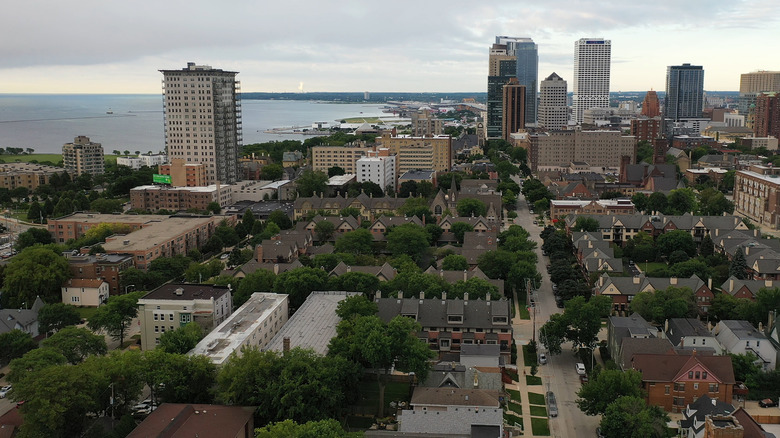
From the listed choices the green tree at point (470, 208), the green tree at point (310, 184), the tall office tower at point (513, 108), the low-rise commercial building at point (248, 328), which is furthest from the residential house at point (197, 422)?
the tall office tower at point (513, 108)

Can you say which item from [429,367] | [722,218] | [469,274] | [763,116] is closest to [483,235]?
[469,274]

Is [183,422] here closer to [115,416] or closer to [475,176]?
[115,416]

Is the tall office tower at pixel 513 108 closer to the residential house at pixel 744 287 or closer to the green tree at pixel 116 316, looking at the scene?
the residential house at pixel 744 287

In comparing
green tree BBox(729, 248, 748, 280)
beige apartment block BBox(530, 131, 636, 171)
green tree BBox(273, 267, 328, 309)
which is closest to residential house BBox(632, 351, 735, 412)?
green tree BBox(729, 248, 748, 280)

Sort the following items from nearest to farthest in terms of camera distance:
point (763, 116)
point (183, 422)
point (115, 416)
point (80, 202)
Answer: point (183, 422) < point (115, 416) < point (80, 202) < point (763, 116)

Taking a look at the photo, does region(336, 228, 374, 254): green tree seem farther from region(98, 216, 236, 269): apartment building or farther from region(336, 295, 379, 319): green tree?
region(336, 295, 379, 319): green tree

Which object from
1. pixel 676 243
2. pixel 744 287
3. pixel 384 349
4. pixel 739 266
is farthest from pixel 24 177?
pixel 744 287
